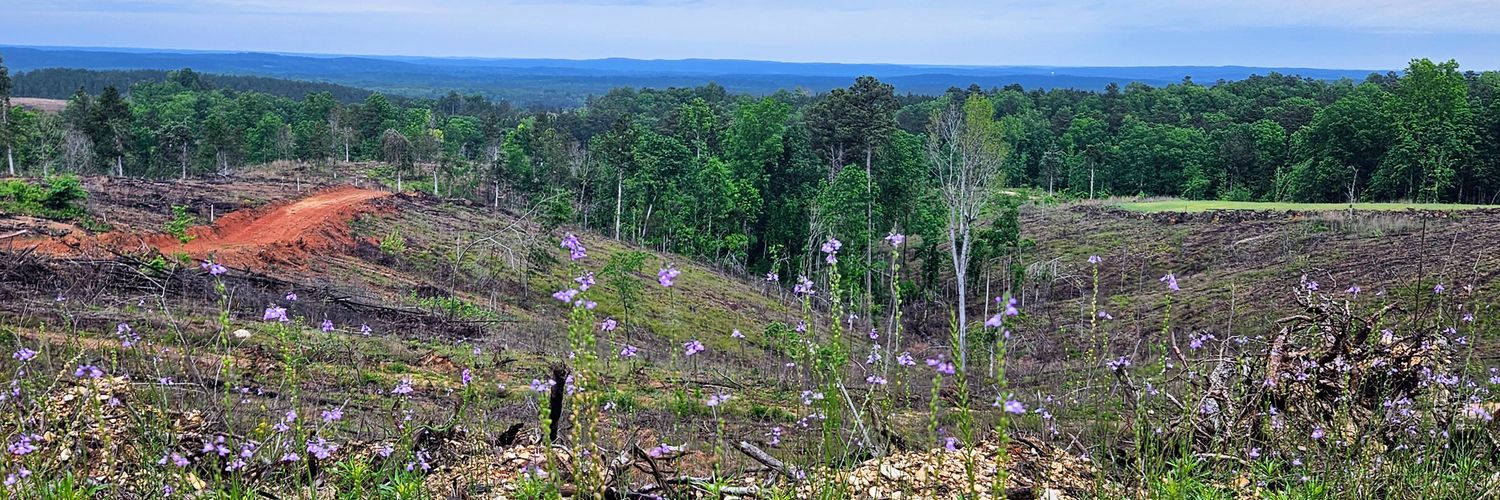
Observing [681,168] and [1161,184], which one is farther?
[1161,184]

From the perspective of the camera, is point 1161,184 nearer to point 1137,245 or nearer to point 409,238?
point 1137,245

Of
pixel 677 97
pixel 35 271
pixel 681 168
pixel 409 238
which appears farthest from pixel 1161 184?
pixel 35 271

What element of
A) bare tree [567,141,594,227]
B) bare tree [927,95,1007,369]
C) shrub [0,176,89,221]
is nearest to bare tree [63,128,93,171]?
bare tree [567,141,594,227]

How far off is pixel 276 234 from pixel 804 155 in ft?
80.9

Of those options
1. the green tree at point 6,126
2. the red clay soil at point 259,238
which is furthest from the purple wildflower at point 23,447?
the green tree at point 6,126

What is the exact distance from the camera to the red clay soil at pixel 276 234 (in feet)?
63.5

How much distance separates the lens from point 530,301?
2269 centimetres

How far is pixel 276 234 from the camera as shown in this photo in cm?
2331

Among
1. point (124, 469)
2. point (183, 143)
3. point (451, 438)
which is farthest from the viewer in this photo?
point (183, 143)

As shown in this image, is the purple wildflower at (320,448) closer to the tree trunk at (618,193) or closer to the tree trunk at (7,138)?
the tree trunk at (618,193)

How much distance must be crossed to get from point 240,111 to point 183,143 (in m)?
20.0

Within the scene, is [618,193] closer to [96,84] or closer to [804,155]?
[804,155]

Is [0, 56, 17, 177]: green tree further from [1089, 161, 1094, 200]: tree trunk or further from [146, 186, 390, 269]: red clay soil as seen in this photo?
[1089, 161, 1094, 200]: tree trunk

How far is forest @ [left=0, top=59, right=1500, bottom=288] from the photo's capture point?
129 ft
